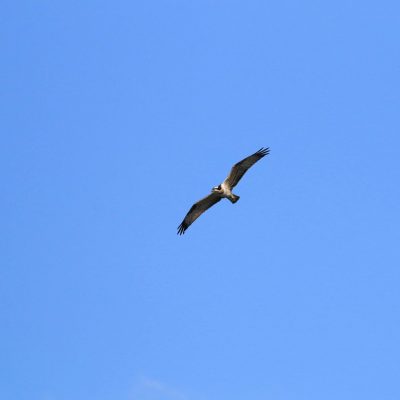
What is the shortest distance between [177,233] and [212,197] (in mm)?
2262

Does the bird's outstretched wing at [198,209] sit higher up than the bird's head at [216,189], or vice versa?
the bird's outstretched wing at [198,209]

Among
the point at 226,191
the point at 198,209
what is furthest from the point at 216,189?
the point at 198,209

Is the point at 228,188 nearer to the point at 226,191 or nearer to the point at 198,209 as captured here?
the point at 226,191

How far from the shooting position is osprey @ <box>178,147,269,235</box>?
43.1 metres

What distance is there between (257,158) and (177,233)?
4833 mm

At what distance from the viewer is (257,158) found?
43156mm

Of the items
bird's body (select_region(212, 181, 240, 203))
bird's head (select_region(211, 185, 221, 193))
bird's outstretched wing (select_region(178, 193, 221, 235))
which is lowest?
bird's body (select_region(212, 181, 240, 203))

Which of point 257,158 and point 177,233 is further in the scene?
point 177,233

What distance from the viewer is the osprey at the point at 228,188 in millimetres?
43062

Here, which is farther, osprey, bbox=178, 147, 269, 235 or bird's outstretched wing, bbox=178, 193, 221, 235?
bird's outstretched wing, bbox=178, 193, 221, 235

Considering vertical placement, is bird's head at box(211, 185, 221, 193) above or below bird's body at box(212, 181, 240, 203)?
above

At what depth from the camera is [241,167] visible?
43.3 metres

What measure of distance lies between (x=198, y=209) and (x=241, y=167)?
3.15 metres

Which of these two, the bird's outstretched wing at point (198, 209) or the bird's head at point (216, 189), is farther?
the bird's outstretched wing at point (198, 209)
